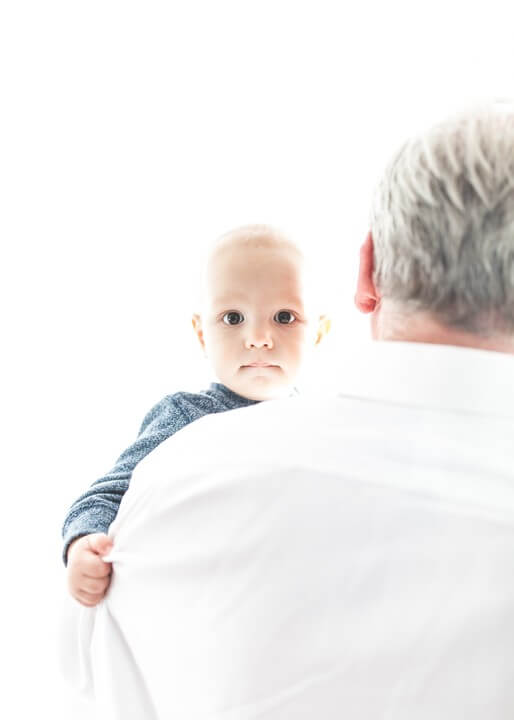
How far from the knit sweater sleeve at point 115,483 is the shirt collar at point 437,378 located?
1.54 feet

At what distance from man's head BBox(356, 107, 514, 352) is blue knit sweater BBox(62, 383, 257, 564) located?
51 centimetres

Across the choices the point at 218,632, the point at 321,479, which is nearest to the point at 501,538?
the point at 321,479

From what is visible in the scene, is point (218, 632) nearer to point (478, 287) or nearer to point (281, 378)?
point (478, 287)

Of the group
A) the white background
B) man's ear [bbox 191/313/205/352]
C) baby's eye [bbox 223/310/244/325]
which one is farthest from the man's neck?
the white background

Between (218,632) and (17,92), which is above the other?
(17,92)

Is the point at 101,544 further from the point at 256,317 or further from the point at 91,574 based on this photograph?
the point at 256,317

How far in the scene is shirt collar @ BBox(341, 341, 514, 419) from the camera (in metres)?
0.79

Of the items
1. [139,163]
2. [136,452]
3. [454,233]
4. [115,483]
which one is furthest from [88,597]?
[139,163]

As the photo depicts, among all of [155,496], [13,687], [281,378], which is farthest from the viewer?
[13,687]

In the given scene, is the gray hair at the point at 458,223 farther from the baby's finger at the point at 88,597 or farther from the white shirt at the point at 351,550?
the baby's finger at the point at 88,597

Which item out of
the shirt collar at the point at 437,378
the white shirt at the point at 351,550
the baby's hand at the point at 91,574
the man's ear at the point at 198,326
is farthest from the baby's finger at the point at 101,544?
the man's ear at the point at 198,326

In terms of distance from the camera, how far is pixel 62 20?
2.04 metres

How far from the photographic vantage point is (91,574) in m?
0.96

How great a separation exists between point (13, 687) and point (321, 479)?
4.90 ft
